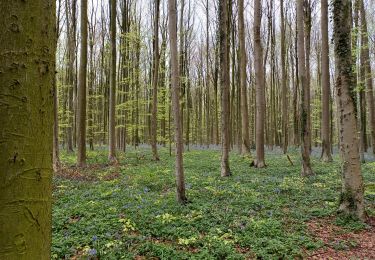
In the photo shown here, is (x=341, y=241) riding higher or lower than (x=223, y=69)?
lower

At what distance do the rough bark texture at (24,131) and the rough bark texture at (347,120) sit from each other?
647cm

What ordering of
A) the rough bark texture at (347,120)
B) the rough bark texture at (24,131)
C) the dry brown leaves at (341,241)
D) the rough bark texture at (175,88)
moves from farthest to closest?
the rough bark texture at (175,88)
the rough bark texture at (347,120)
the dry brown leaves at (341,241)
the rough bark texture at (24,131)

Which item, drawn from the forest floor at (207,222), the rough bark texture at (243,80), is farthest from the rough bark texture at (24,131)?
the rough bark texture at (243,80)

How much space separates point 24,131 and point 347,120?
655cm

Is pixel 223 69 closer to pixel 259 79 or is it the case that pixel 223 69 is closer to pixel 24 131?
pixel 259 79

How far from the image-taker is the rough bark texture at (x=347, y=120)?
6.18 metres

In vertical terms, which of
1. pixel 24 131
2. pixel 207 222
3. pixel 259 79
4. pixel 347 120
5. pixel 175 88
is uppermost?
pixel 259 79

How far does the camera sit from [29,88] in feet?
3.81

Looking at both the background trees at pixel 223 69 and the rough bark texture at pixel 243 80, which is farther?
the rough bark texture at pixel 243 80

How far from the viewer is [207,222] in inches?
222

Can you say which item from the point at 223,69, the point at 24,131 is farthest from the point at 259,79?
the point at 24,131

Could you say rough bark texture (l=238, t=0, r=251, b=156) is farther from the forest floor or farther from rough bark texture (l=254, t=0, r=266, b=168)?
the forest floor

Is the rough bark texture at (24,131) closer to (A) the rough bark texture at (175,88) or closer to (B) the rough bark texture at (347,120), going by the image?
(A) the rough bark texture at (175,88)

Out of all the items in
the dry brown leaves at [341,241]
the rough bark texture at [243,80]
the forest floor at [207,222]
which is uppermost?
the rough bark texture at [243,80]
